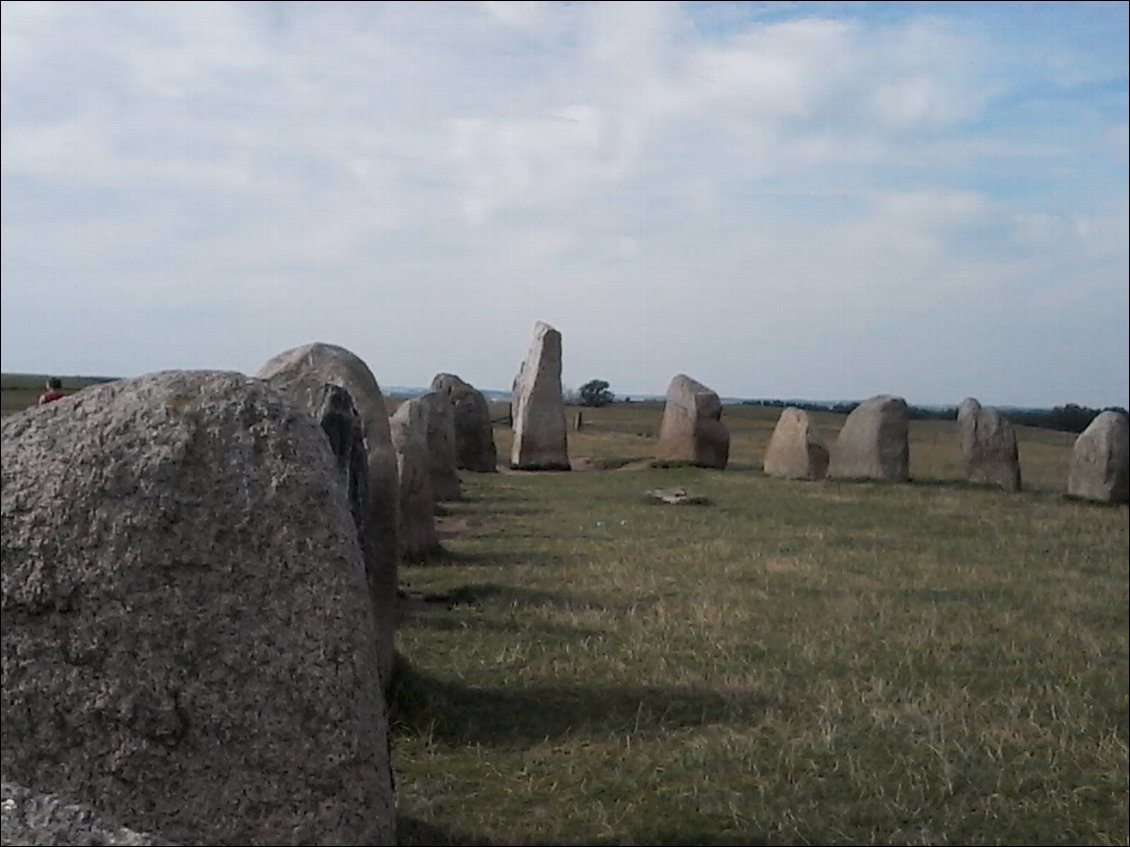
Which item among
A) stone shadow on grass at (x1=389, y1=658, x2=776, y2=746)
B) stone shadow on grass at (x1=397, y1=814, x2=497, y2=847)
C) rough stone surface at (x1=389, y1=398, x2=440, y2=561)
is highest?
rough stone surface at (x1=389, y1=398, x2=440, y2=561)

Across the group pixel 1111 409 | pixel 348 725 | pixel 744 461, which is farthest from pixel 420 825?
pixel 744 461

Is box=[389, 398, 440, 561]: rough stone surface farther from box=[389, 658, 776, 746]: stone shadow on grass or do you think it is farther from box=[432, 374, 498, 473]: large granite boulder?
box=[432, 374, 498, 473]: large granite boulder

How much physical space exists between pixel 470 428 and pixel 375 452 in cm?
1599

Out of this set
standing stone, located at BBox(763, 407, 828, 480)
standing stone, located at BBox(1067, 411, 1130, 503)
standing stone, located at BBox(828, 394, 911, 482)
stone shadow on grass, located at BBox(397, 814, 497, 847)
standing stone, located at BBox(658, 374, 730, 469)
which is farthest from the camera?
standing stone, located at BBox(658, 374, 730, 469)

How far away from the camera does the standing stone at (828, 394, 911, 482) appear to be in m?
21.9

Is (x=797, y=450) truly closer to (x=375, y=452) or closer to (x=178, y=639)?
(x=375, y=452)

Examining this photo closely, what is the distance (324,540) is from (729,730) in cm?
387

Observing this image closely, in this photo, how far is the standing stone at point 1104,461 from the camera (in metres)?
19.9

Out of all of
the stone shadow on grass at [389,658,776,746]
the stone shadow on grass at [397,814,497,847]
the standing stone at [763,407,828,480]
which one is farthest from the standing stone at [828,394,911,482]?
the stone shadow on grass at [397,814,497,847]

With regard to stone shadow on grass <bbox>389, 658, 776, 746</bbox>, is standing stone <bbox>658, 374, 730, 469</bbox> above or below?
above

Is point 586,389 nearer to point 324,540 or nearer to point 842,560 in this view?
point 842,560

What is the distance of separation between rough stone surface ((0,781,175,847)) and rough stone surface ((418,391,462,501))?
14.3 metres

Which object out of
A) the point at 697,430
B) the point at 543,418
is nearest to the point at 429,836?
the point at 697,430

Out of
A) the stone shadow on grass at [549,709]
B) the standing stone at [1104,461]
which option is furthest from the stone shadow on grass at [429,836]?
the standing stone at [1104,461]
